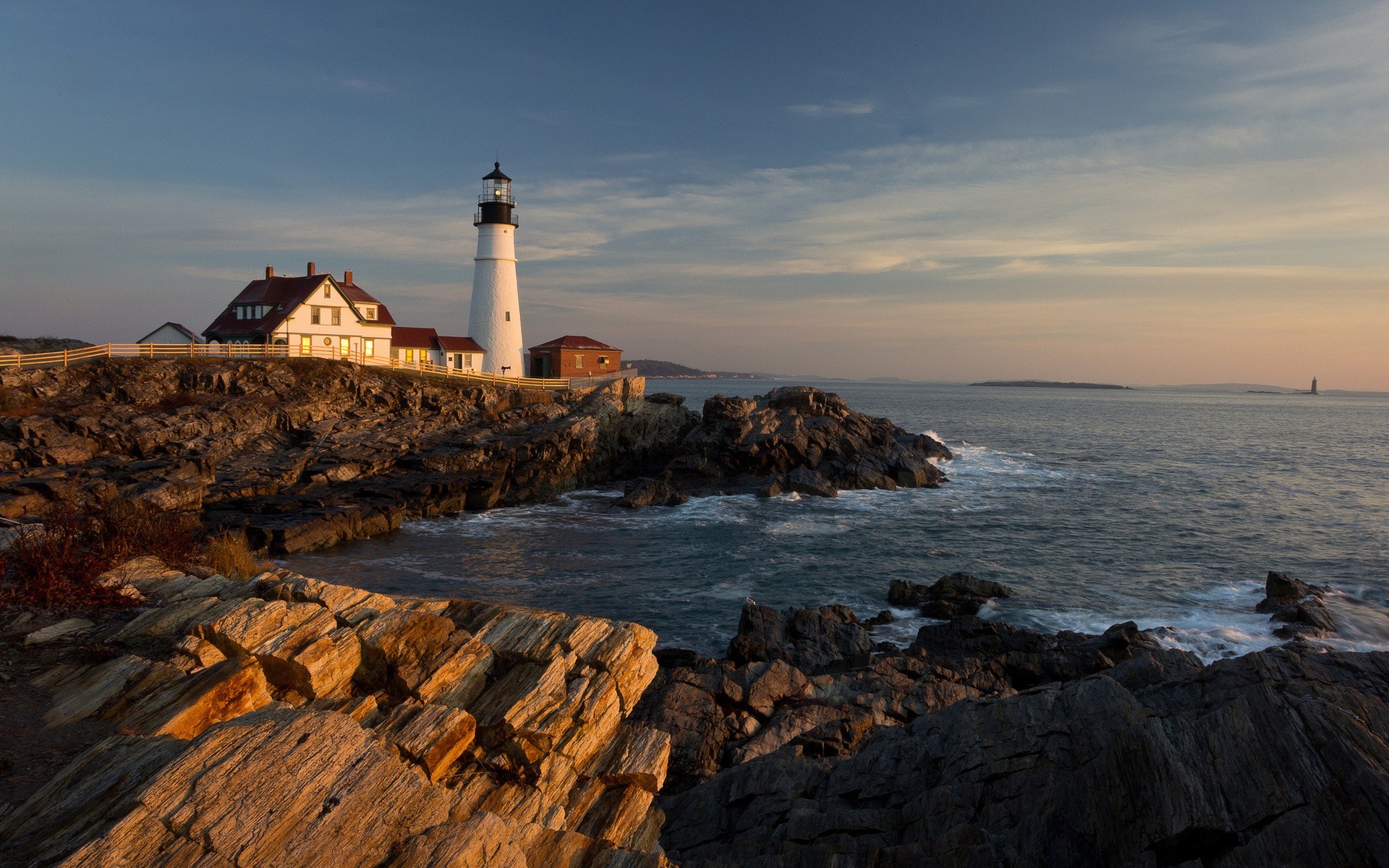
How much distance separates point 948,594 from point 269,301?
45.9 m

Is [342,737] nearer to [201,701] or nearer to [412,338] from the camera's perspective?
[201,701]

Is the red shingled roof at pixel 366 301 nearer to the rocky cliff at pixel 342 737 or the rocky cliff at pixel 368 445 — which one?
the rocky cliff at pixel 368 445

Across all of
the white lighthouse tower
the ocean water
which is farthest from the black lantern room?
the ocean water

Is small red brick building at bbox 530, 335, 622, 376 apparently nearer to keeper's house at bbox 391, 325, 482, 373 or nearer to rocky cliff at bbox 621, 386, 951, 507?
keeper's house at bbox 391, 325, 482, 373

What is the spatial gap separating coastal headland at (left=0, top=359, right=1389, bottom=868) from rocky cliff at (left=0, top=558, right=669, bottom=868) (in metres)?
0.03

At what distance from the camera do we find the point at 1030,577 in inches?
1000

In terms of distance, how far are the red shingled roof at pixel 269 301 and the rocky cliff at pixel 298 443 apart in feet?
21.0

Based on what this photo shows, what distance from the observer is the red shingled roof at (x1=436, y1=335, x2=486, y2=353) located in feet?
180

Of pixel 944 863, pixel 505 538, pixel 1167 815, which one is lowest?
pixel 505 538

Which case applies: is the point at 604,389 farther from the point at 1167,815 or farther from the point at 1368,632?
the point at 1167,815

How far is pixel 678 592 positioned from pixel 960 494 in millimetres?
23234

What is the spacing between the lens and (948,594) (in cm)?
2253

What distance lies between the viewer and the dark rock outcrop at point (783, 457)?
41.2 metres

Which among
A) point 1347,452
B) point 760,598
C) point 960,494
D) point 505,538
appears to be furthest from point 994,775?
point 1347,452
